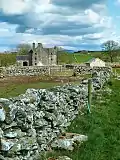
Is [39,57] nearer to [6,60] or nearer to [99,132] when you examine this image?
[6,60]

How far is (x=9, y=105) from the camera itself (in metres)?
9.07

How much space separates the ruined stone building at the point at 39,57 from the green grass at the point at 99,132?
3427 inches

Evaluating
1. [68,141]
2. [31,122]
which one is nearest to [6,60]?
[68,141]

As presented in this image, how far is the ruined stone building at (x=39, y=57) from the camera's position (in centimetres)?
10662

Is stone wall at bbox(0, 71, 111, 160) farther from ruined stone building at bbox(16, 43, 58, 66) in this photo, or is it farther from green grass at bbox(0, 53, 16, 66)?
ruined stone building at bbox(16, 43, 58, 66)

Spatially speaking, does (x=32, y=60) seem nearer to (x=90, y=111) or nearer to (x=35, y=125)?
(x=90, y=111)

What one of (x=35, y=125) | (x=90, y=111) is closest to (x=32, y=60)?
(x=90, y=111)

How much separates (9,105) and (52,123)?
11.2 ft

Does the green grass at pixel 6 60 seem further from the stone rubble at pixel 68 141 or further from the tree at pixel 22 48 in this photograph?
the stone rubble at pixel 68 141

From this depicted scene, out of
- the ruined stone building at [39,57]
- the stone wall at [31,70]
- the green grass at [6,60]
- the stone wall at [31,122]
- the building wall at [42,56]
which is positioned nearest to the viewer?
the stone wall at [31,122]

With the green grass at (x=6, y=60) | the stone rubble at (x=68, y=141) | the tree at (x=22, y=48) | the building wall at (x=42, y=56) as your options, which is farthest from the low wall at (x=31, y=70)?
the tree at (x=22, y=48)

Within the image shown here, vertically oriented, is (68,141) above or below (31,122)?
below

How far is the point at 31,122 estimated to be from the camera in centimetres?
1005

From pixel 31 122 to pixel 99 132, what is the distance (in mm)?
4504
